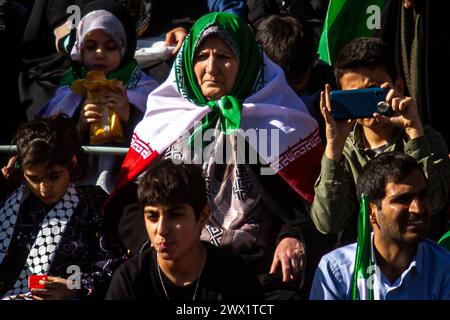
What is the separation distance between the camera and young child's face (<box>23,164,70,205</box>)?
7.00 m

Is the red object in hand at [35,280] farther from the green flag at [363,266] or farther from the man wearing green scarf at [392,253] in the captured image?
the green flag at [363,266]

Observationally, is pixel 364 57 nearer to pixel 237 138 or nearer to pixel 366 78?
pixel 366 78

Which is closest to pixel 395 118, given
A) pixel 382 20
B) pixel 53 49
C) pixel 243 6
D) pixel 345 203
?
pixel 345 203

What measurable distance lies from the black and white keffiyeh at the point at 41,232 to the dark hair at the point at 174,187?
0.56m

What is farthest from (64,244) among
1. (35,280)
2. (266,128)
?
(266,128)

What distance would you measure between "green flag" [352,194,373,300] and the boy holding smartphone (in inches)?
14.3

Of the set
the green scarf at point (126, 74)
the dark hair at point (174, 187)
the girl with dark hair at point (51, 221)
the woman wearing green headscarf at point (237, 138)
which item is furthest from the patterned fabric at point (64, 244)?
the green scarf at point (126, 74)

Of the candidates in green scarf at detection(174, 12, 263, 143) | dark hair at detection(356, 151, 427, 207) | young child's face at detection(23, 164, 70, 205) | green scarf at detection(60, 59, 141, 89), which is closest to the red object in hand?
young child's face at detection(23, 164, 70, 205)

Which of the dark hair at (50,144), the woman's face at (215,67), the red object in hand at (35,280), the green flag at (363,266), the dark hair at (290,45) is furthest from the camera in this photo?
the dark hair at (290,45)

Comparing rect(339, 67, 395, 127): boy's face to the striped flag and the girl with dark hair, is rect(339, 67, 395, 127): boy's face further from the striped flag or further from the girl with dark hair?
the girl with dark hair

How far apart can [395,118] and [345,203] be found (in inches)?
17.9

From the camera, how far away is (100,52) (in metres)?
7.84

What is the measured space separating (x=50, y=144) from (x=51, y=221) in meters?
0.37

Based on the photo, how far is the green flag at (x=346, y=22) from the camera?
8.04 m
